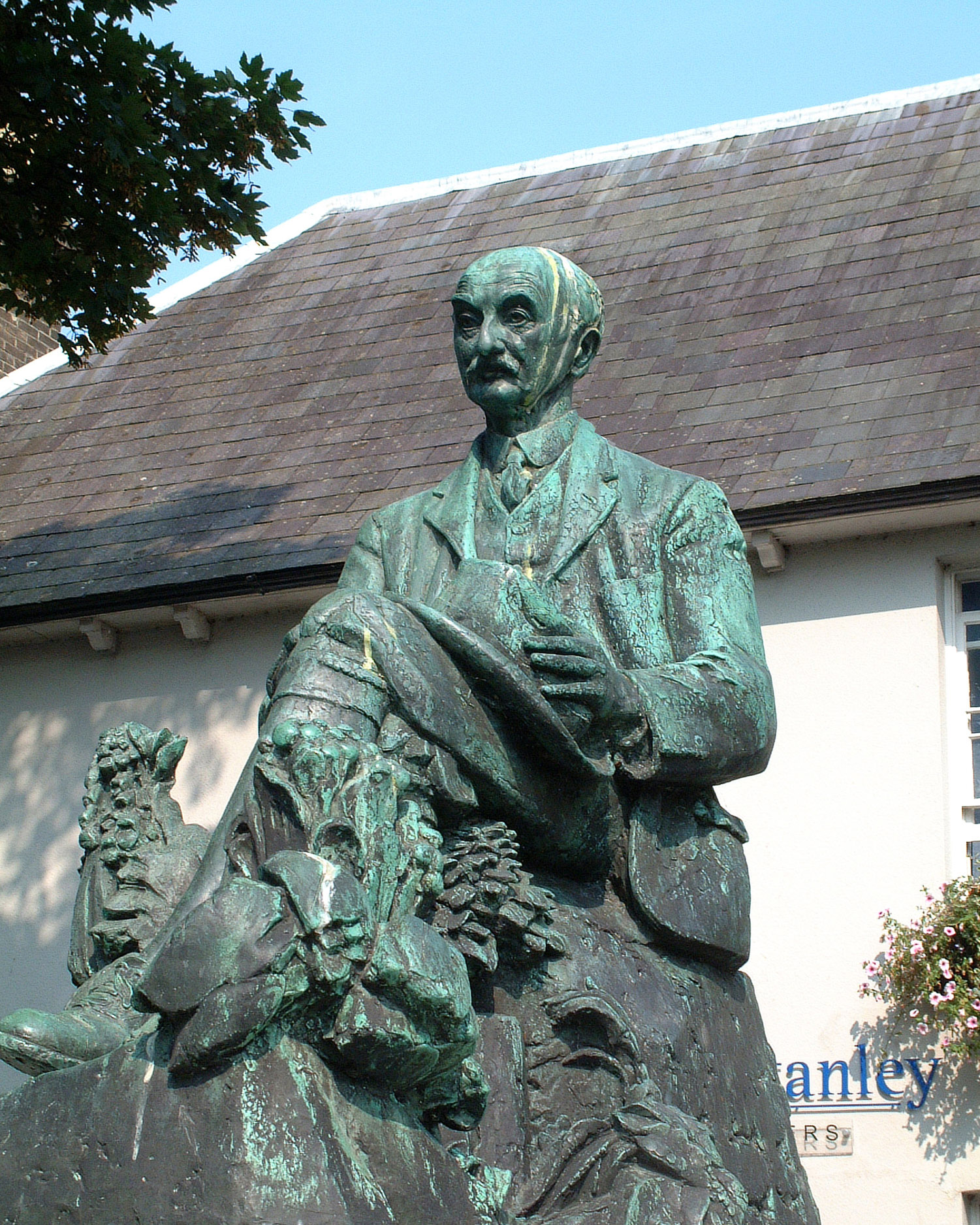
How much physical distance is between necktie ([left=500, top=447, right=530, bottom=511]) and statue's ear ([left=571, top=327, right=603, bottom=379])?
0.24 m

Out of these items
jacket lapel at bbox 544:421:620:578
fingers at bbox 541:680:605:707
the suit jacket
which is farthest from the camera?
jacket lapel at bbox 544:421:620:578

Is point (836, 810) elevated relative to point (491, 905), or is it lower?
elevated

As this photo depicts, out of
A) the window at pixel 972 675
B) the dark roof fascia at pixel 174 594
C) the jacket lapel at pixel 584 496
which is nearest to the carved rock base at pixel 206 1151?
the jacket lapel at pixel 584 496

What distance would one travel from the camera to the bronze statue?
2.93 metres

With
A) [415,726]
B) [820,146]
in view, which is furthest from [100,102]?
[820,146]

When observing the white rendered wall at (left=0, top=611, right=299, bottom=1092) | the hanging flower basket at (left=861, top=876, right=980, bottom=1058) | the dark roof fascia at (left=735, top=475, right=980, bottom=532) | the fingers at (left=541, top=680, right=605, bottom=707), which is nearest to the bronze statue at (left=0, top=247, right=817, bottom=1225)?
the fingers at (left=541, top=680, right=605, bottom=707)

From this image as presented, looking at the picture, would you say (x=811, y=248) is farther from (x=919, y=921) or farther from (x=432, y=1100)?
(x=432, y=1100)

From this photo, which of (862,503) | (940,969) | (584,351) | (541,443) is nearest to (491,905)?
(541,443)

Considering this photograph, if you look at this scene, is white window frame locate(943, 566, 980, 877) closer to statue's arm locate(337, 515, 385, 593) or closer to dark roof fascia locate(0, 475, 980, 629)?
dark roof fascia locate(0, 475, 980, 629)

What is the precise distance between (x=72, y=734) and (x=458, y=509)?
371 inches

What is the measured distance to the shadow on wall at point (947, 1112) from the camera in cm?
1016

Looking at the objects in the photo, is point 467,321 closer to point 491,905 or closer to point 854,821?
point 491,905

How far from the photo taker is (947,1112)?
1023cm

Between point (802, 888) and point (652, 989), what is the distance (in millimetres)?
7367
